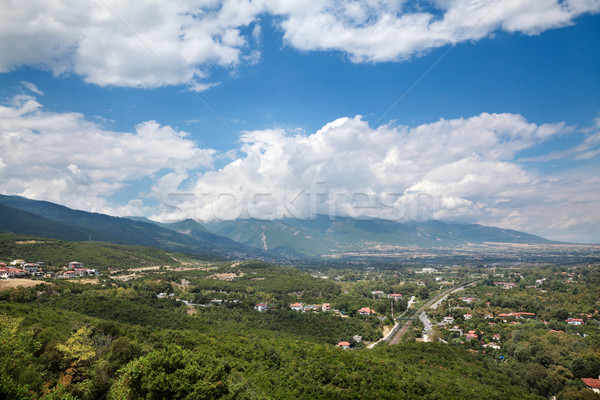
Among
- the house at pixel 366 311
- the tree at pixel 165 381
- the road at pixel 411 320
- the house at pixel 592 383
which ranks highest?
the tree at pixel 165 381

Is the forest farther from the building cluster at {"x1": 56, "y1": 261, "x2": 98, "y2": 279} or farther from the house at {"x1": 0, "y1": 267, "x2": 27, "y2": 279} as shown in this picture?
A: the house at {"x1": 0, "y1": 267, "x2": 27, "y2": 279}

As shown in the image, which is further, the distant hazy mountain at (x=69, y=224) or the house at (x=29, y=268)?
the distant hazy mountain at (x=69, y=224)

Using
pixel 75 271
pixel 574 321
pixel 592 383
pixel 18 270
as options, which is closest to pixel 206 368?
pixel 592 383

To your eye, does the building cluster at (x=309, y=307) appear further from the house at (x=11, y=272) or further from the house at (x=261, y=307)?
the house at (x=11, y=272)

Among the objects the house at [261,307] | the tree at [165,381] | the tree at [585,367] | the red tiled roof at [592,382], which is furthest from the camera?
the house at [261,307]

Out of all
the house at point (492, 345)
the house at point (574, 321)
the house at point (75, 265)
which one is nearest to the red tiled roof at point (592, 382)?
the house at point (492, 345)

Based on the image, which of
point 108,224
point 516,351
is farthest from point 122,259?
point 108,224

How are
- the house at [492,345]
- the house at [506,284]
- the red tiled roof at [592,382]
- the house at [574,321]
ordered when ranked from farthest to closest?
1. the house at [506,284]
2. the house at [574,321]
3. the house at [492,345]
4. the red tiled roof at [592,382]

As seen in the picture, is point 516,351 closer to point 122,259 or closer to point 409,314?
point 409,314

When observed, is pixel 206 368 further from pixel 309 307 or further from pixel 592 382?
pixel 309 307
